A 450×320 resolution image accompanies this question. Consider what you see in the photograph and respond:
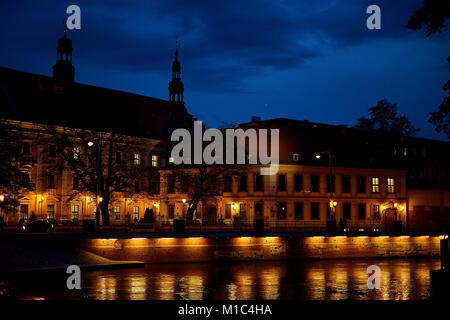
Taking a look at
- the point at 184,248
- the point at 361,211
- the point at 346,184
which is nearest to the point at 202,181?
the point at 346,184

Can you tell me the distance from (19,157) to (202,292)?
2976cm

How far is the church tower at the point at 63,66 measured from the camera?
272 feet

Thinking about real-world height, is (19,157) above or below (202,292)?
above

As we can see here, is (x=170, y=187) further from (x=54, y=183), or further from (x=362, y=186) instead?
(x=362, y=186)

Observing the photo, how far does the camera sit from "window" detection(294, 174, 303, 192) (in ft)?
219

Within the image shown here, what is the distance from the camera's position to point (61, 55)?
84.2 meters

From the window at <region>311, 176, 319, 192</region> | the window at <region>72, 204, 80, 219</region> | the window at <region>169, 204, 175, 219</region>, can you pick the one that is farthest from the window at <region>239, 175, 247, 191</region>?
the window at <region>72, 204, 80, 219</region>

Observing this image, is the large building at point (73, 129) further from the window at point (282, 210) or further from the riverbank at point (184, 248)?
the riverbank at point (184, 248)

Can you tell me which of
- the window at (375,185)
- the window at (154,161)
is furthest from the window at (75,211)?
the window at (375,185)

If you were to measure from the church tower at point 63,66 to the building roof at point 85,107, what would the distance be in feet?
3.31

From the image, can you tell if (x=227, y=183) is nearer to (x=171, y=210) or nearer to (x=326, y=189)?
(x=171, y=210)

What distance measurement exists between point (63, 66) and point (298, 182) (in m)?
35.7
